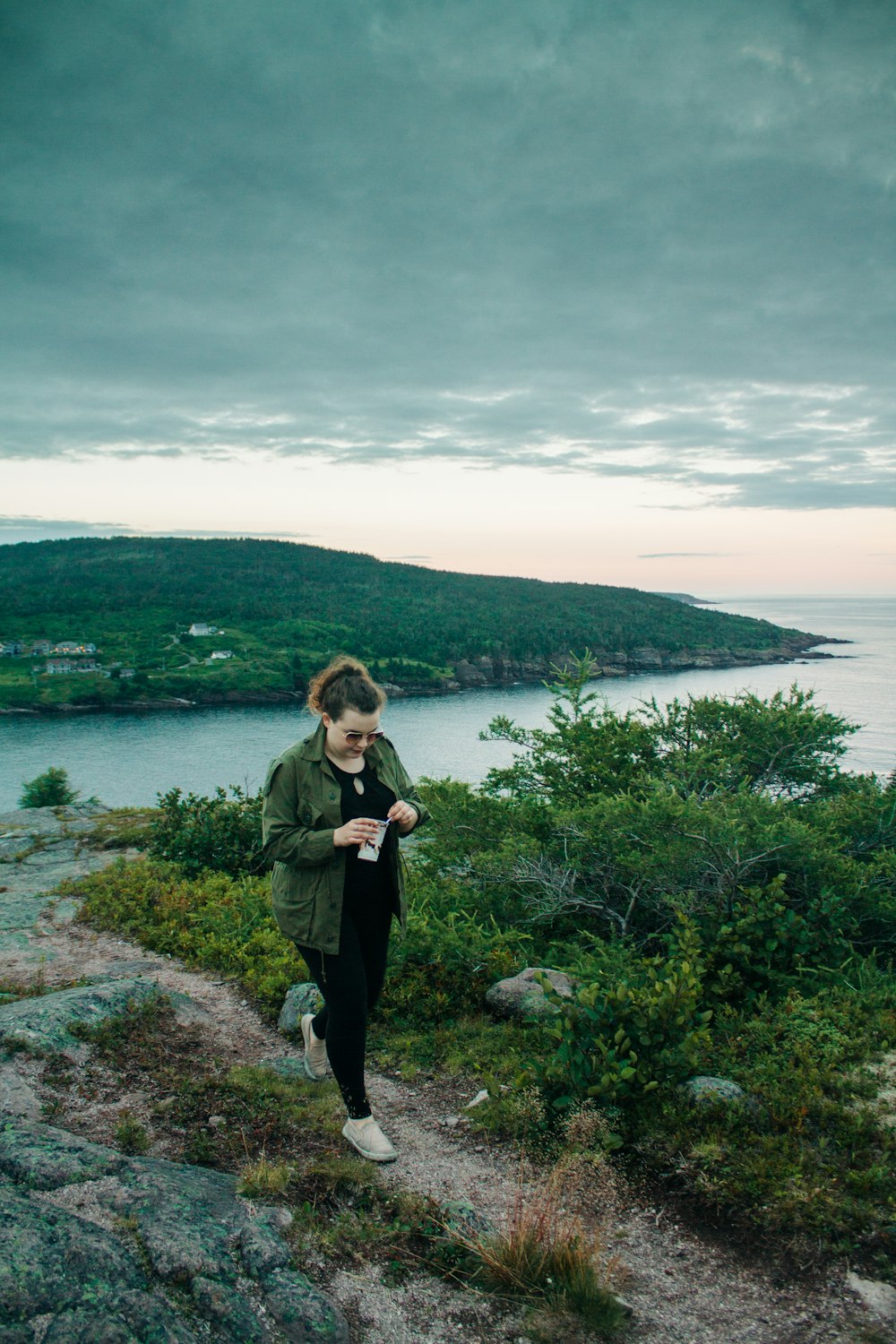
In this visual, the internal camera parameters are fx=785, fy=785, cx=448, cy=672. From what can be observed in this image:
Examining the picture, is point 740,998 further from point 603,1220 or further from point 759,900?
point 603,1220

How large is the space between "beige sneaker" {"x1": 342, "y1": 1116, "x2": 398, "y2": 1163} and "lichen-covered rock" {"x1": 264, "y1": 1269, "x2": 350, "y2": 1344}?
0.98m

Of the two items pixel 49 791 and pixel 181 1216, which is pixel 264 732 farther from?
pixel 181 1216

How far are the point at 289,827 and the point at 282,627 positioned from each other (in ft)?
336

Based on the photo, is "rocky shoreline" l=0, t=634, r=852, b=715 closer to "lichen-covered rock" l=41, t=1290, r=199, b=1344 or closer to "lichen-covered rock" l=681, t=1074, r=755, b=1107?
"lichen-covered rock" l=681, t=1074, r=755, b=1107

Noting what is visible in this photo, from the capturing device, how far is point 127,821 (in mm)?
14664

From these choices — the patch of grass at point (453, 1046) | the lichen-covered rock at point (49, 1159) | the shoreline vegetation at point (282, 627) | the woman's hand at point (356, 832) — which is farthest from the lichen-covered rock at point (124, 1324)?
the shoreline vegetation at point (282, 627)

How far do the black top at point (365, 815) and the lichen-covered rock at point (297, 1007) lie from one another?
1.91 metres

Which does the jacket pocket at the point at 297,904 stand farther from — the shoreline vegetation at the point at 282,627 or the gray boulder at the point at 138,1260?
the shoreline vegetation at the point at 282,627

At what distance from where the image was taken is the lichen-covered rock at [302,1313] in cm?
256

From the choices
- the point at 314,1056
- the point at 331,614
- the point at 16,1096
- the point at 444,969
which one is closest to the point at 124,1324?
the point at 16,1096

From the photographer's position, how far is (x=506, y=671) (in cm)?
9125

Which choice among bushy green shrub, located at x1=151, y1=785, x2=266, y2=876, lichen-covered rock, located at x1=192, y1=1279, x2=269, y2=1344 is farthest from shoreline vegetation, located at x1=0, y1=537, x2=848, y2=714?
lichen-covered rock, located at x1=192, y1=1279, x2=269, y2=1344

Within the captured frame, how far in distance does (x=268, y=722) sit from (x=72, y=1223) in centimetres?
7013

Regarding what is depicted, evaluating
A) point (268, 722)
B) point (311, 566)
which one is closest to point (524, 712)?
point (268, 722)
